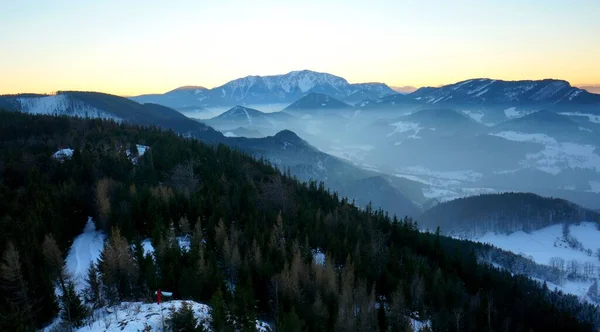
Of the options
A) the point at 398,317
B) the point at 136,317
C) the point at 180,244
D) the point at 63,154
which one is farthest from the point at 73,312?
the point at 63,154

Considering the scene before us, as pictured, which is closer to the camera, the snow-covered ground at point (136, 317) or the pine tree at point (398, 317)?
the snow-covered ground at point (136, 317)

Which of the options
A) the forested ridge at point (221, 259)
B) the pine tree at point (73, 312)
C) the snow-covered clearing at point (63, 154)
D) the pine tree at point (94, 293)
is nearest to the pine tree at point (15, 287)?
the forested ridge at point (221, 259)

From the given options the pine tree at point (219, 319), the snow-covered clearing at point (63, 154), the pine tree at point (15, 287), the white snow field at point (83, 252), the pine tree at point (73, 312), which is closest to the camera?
the pine tree at point (219, 319)

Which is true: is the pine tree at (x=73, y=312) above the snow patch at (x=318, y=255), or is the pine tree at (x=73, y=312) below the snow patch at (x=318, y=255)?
above

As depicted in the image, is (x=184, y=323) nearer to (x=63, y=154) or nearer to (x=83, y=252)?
(x=83, y=252)

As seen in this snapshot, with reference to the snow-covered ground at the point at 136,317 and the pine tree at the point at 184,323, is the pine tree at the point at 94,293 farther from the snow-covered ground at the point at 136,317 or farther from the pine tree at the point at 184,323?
the pine tree at the point at 184,323

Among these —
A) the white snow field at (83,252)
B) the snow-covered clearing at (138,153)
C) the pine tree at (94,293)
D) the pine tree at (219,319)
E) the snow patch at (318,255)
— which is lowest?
the snow patch at (318,255)

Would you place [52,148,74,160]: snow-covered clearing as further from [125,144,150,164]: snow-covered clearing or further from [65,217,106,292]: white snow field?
[65,217,106,292]: white snow field

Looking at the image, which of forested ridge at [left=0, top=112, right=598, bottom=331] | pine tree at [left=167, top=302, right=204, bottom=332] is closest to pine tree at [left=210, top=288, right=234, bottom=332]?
forested ridge at [left=0, top=112, right=598, bottom=331]
